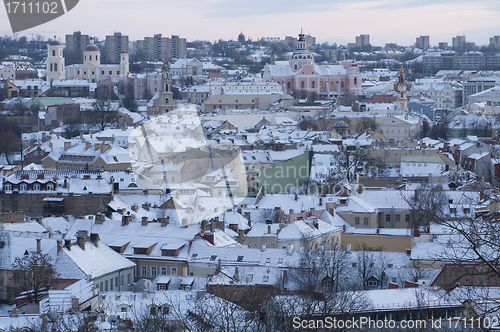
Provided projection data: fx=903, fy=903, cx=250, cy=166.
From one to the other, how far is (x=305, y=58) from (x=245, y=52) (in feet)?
134

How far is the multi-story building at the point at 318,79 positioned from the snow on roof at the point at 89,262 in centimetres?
4353

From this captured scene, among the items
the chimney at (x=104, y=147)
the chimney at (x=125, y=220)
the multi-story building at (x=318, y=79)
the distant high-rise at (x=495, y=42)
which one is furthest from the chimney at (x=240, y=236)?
the distant high-rise at (x=495, y=42)

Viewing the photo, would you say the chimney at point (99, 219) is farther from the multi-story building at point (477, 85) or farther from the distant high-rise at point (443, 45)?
the distant high-rise at point (443, 45)

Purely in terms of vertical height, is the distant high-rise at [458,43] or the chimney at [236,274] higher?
the distant high-rise at [458,43]

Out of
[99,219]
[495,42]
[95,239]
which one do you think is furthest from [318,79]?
[495,42]

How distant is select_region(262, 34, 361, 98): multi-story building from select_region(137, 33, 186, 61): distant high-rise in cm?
3805

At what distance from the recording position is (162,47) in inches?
3814

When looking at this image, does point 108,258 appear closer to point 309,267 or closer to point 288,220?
point 309,267

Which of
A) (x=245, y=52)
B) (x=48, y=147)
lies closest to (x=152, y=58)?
(x=245, y=52)

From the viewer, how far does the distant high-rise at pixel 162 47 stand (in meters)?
96.5

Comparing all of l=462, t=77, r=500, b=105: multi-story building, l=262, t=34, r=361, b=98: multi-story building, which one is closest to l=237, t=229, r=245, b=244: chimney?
l=262, t=34, r=361, b=98: multi-story building

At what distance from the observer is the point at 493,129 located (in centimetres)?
4081

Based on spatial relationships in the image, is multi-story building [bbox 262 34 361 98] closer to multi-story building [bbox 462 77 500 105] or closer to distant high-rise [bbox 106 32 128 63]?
multi-story building [bbox 462 77 500 105]

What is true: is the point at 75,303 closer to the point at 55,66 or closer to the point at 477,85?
the point at 55,66
